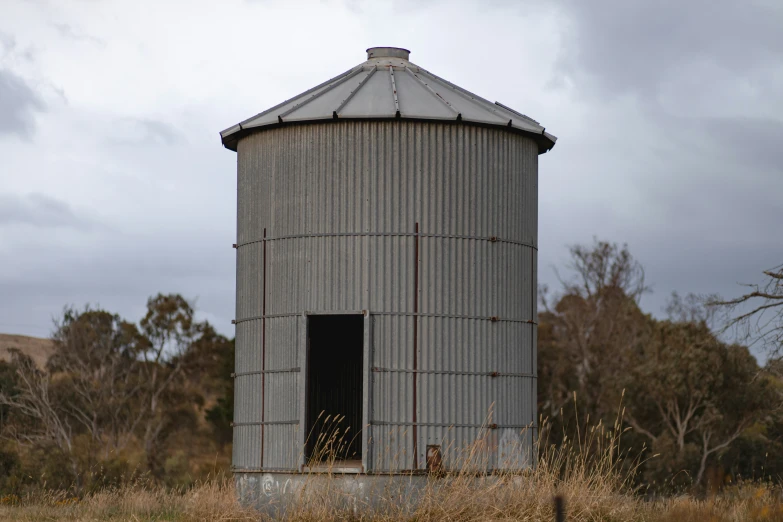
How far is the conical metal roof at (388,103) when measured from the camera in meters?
15.9

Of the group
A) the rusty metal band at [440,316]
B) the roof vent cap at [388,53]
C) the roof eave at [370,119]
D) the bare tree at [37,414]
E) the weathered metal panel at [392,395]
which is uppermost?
the roof vent cap at [388,53]

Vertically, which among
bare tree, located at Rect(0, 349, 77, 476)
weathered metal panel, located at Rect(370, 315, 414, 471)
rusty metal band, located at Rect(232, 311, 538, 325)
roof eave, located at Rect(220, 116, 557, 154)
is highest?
roof eave, located at Rect(220, 116, 557, 154)

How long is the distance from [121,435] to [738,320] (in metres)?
32.3

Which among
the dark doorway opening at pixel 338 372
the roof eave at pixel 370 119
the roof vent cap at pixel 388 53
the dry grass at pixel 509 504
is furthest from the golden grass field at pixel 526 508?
the roof vent cap at pixel 388 53

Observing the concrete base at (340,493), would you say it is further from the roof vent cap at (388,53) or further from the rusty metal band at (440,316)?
the roof vent cap at (388,53)

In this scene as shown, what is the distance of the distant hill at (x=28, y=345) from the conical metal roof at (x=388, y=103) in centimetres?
5937

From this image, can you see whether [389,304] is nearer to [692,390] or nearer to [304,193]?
[304,193]

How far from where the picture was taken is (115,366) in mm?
46406

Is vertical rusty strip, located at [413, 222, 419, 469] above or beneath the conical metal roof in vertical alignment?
beneath

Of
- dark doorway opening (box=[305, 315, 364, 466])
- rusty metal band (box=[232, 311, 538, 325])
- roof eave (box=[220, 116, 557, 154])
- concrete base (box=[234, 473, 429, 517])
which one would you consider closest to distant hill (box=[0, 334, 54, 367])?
dark doorway opening (box=[305, 315, 364, 466])

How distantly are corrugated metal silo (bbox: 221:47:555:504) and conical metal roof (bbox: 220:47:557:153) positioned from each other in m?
0.05

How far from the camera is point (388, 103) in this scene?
631 inches

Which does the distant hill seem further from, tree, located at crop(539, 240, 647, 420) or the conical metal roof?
the conical metal roof

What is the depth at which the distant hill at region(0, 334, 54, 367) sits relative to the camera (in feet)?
241
